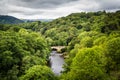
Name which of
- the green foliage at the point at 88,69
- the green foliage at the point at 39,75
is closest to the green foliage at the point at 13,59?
the green foliage at the point at 39,75

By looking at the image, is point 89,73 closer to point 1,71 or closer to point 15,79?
point 15,79

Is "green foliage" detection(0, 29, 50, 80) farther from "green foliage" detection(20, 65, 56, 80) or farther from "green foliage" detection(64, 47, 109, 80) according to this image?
"green foliage" detection(64, 47, 109, 80)

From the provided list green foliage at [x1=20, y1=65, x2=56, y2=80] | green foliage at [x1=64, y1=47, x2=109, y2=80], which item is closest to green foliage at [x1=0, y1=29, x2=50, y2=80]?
green foliage at [x1=20, y1=65, x2=56, y2=80]

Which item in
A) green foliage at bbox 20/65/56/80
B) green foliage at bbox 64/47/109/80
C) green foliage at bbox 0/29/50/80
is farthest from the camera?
green foliage at bbox 0/29/50/80

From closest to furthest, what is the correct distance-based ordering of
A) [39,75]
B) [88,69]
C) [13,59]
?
[88,69], [39,75], [13,59]

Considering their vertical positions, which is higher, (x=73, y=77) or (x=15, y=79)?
(x=73, y=77)

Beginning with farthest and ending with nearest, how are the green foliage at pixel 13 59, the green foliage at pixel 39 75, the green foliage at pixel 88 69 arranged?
the green foliage at pixel 13 59 < the green foliage at pixel 39 75 < the green foliage at pixel 88 69

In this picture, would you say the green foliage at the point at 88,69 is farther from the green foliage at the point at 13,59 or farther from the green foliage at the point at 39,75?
the green foliage at the point at 13,59

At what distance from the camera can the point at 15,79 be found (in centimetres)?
5169

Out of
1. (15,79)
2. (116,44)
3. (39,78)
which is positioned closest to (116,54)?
(116,44)

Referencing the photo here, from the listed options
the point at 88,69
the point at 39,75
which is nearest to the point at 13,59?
the point at 39,75

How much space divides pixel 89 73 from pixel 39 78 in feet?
30.6

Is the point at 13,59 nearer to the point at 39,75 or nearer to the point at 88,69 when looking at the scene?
the point at 39,75

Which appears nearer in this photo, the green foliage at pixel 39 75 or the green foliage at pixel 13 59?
the green foliage at pixel 39 75
